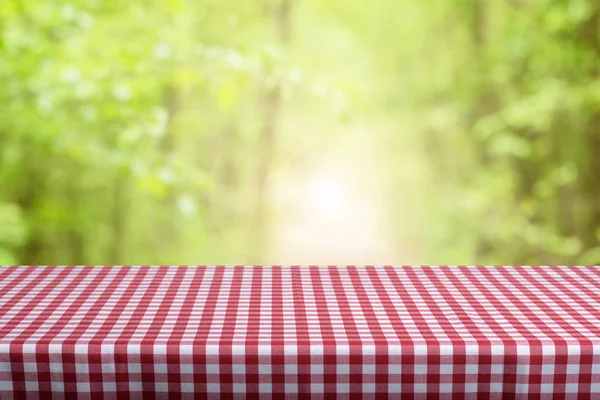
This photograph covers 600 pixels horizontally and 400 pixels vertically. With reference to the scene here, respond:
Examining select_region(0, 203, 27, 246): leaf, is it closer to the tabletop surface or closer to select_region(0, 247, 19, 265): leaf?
select_region(0, 247, 19, 265): leaf

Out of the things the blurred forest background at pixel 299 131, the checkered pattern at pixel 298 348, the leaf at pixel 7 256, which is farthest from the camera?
the leaf at pixel 7 256

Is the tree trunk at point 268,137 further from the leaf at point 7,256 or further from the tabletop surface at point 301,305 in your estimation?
the tabletop surface at point 301,305

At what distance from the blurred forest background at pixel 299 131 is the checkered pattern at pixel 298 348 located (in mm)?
2248

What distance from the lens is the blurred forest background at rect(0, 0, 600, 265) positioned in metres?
3.63

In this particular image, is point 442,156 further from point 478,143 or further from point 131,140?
point 131,140

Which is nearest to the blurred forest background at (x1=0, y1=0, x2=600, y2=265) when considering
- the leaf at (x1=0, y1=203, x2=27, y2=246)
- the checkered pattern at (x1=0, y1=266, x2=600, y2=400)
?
the leaf at (x1=0, y1=203, x2=27, y2=246)

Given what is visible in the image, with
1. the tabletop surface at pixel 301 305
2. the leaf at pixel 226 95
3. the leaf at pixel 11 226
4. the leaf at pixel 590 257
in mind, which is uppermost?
the leaf at pixel 226 95

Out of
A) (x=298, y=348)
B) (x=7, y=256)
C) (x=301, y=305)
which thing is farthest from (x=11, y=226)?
(x=298, y=348)

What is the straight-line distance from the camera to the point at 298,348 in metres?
1.29

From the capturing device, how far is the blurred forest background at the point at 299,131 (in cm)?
363

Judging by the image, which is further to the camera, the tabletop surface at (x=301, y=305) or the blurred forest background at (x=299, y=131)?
the blurred forest background at (x=299, y=131)


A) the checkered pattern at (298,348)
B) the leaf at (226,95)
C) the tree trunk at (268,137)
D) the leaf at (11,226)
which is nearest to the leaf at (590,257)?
the tree trunk at (268,137)

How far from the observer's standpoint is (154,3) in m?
3.60

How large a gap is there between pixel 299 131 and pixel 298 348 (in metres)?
2.50
